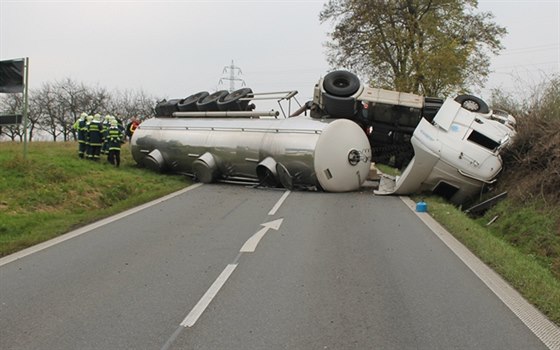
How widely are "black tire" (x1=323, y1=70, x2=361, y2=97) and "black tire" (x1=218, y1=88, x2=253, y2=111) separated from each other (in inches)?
135

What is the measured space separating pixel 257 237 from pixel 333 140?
7.07 m

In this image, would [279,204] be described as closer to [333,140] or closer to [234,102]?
[333,140]

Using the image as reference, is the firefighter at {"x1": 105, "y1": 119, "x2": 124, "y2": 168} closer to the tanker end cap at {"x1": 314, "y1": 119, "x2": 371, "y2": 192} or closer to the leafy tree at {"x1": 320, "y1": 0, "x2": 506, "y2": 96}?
the tanker end cap at {"x1": 314, "y1": 119, "x2": 371, "y2": 192}

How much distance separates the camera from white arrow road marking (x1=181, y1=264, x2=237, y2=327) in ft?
16.0

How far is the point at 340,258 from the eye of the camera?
7.35 metres

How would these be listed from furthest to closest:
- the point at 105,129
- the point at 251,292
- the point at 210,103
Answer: the point at 210,103 → the point at 105,129 → the point at 251,292

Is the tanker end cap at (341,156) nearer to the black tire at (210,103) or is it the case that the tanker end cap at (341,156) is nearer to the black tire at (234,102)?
the black tire at (234,102)

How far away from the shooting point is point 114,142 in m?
18.1

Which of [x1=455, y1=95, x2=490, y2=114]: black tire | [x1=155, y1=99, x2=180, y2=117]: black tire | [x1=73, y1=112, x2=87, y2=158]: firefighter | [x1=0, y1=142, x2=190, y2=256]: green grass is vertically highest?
[x1=455, y1=95, x2=490, y2=114]: black tire

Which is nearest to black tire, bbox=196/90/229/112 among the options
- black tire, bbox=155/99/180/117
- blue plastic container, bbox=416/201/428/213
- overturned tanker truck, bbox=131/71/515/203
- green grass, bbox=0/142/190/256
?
overturned tanker truck, bbox=131/71/515/203

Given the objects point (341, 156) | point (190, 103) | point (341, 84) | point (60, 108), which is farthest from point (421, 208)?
point (60, 108)

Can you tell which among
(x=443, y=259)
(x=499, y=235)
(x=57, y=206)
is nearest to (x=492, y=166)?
(x=499, y=235)

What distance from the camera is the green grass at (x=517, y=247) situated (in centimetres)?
576

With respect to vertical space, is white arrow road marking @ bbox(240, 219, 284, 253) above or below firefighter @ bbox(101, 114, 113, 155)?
below
